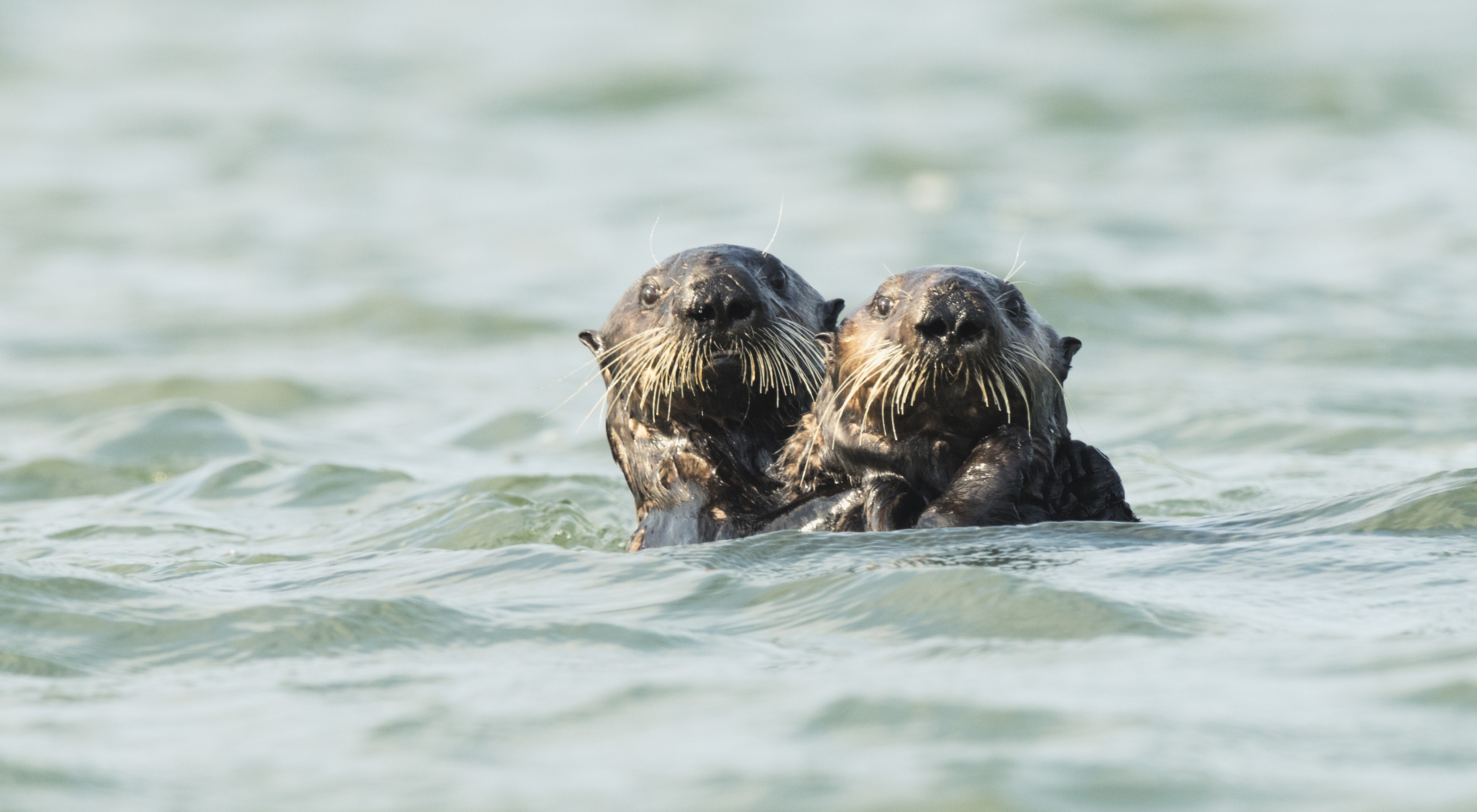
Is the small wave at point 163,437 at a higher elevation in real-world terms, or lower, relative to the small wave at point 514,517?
higher

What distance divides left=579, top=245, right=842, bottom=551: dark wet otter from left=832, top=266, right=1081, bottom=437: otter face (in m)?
0.40

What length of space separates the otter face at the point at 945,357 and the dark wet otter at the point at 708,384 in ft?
1.31

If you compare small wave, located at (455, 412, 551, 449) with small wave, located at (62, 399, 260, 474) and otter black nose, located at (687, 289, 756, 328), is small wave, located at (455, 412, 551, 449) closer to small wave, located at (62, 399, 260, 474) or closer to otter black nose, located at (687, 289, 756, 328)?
small wave, located at (62, 399, 260, 474)

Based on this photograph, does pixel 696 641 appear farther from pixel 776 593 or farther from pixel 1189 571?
pixel 1189 571

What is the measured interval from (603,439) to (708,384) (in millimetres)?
5099

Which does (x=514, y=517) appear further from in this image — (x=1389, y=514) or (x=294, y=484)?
(x=1389, y=514)

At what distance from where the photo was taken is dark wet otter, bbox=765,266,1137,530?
5.39 meters

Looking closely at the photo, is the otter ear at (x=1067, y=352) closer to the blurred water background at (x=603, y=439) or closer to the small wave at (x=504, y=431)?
the blurred water background at (x=603, y=439)

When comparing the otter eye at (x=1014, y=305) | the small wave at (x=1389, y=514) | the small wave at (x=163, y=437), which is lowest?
the small wave at (x=1389, y=514)

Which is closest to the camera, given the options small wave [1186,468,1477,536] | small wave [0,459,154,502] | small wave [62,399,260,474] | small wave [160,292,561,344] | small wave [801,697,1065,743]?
small wave [801,697,1065,743]

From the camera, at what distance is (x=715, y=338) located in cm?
601

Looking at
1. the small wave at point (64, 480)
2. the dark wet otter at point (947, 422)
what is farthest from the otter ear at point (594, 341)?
the small wave at point (64, 480)

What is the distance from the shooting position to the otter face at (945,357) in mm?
5355

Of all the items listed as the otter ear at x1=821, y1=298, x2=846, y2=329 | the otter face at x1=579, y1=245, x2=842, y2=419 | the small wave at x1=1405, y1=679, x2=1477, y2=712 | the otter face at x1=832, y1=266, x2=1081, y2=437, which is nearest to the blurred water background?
the small wave at x1=1405, y1=679, x2=1477, y2=712
